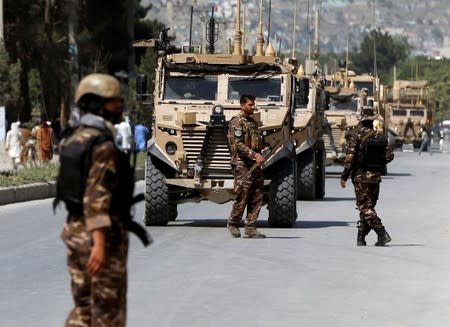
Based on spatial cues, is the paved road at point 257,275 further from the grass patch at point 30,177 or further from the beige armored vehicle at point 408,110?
the beige armored vehicle at point 408,110

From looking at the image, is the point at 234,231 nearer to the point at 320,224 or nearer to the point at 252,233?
the point at 252,233

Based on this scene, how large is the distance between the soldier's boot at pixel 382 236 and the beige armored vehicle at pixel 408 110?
2293 inches

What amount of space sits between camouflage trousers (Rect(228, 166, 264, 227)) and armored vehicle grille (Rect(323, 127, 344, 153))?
65.7ft

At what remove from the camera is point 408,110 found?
77.8 metres

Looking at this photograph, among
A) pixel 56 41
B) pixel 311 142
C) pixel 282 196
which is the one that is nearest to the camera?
pixel 282 196

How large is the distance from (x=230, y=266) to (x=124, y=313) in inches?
294

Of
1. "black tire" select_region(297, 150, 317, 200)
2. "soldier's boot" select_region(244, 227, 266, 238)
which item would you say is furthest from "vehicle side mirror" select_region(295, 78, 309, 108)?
"black tire" select_region(297, 150, 317, 200)

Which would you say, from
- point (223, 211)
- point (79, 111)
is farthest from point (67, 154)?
point (223, 211)

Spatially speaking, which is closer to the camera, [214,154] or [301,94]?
[214,154]

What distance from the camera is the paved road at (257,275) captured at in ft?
39.4

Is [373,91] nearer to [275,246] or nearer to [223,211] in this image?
[223,211]

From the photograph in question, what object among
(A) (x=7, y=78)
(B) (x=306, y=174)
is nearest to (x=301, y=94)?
(B) (x=306, y=174)

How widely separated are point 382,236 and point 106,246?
10247 mm

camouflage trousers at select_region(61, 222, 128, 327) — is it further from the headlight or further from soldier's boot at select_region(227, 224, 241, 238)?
the headlight
